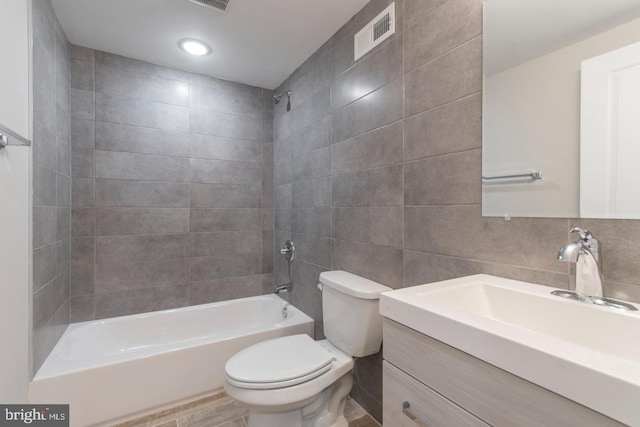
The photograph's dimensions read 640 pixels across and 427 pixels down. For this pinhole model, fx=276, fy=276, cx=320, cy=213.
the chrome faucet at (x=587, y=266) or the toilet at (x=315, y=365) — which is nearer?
the chrome faucet at (x=587, y=266)

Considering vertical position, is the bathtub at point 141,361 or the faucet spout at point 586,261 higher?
the faucet spout at point 586,261

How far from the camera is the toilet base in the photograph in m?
1.34

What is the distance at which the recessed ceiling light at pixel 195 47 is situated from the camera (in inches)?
79.7

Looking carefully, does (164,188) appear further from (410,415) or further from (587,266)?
(587,266)

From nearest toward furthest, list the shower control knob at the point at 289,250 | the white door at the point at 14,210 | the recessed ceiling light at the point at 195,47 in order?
the white door at the point at 14,210
the recessed ceiling light at the point at 195,47
the shower control knob at the point at 289,250

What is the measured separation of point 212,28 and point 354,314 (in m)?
2.04

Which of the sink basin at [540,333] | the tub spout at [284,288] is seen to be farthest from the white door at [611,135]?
the tub spout at [284,288]

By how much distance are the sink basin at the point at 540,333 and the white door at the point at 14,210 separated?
149 centimetres

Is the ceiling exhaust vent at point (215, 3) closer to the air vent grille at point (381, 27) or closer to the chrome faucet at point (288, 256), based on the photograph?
the air vent grille at point (381, 27)

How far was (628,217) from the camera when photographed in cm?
77

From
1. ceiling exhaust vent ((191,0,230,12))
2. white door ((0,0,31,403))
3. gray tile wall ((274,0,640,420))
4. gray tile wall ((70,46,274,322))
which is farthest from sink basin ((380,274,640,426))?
gray tile wall ((70,46,274,322))

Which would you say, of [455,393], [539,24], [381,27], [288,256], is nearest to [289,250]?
[288,256]

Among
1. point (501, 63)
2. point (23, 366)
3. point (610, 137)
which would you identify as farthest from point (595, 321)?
point (23, 366)

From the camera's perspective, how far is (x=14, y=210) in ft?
3.91
